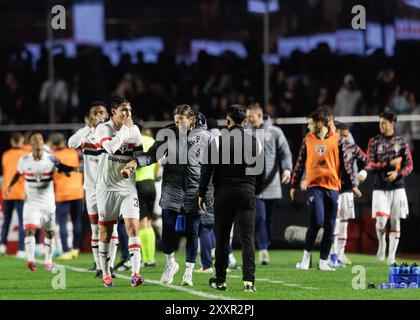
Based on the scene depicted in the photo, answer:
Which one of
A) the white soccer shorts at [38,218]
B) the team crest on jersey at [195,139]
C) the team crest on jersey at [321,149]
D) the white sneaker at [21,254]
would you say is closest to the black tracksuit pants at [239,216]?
the team crest on jersey at [195,139]

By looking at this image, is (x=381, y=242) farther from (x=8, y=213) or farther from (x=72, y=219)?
(x=8, y=213)

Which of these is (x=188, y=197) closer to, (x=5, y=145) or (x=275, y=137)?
(x=275, y=137)

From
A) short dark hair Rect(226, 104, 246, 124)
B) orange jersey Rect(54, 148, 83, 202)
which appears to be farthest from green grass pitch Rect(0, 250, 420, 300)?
orange jersey Rect(54, 148, 83, 202)

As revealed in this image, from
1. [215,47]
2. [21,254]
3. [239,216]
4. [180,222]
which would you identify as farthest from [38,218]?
[215,47]

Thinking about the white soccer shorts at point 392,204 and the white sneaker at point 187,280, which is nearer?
the white sneaker at point 187,280

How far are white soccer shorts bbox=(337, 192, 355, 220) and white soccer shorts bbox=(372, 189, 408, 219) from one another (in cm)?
38

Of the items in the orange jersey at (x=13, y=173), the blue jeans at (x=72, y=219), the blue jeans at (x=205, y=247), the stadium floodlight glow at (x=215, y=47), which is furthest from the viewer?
the stadium floodlight glow at (x=215, y=47)

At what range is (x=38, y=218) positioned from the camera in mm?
18562

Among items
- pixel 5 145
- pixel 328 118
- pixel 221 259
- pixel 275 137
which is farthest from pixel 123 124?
pixel 5 145

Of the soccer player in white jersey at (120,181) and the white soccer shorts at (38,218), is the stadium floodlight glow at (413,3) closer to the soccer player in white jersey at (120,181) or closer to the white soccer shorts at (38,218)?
the white soccer shorts at (38,218)

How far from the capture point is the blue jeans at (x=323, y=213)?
1739cm

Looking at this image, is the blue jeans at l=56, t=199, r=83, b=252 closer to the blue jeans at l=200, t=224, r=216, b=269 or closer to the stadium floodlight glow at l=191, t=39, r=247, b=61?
the blue jeans at l=200, t=224, r=216, b=269

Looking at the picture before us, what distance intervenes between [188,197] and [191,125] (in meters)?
0.87
